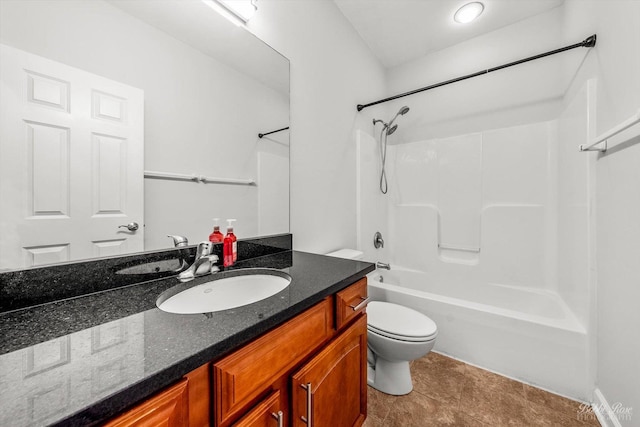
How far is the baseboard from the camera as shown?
1.16 meters

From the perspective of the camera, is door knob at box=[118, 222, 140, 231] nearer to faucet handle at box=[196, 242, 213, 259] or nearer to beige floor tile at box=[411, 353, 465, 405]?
faucet handle at box=[196, 242, 213, 259]

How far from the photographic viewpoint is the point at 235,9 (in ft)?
3.85

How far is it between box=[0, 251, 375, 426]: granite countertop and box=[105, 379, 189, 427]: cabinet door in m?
0.02

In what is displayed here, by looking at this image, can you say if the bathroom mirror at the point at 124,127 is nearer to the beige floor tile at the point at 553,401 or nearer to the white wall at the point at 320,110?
the white wall at the point at 320,110

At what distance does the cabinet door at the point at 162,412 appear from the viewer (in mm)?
381

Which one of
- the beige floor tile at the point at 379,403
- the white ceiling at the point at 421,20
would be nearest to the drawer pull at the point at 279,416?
the beige floor tile at the point at 379,403

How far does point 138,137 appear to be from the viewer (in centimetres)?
89

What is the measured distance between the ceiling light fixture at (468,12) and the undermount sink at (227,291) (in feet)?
7.74

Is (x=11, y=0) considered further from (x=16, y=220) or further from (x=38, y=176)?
(x=16, y=220)

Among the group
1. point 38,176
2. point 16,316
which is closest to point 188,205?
point 38,176

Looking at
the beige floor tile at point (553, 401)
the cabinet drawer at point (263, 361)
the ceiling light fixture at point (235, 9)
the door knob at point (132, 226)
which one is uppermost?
the ceiling light fixture at point (235, 9)

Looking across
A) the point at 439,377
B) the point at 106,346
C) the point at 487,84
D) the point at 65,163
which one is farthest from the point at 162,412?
the point at 487,84

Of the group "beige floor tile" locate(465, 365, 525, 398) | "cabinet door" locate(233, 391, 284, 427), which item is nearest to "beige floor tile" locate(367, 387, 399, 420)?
"beige floor tile" locate(465, 365, 525, 398)

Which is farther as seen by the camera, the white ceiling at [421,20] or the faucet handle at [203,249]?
the white ceiling at [421,20]
